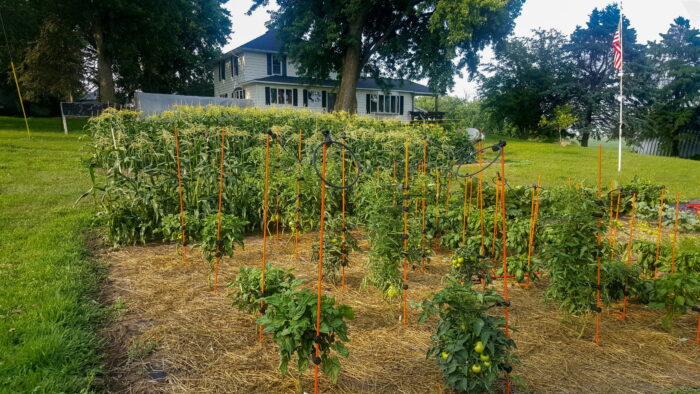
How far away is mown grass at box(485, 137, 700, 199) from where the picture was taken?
9.10m

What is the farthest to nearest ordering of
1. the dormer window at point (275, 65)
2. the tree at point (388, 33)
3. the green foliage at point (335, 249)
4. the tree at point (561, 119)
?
1. the dormer window at point (275, 65)
2. the tree at point (561, 119)
3. the tree at point (388, 33)
4. the green foliage at point (335, 249)

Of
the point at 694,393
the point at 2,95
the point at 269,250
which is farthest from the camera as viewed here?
the point at 2,95

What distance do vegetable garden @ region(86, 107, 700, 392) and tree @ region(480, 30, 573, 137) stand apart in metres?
22.3

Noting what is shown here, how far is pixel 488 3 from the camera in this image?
50.8 feet

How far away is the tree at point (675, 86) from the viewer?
78.8 feet

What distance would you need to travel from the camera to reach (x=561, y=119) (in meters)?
24.9

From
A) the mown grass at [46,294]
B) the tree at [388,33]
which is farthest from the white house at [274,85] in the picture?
the mown grass at [46,294]

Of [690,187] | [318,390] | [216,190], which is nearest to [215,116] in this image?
[216,190]

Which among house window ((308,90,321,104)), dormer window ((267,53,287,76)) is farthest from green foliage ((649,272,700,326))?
dormer window ((267,53,287,76))

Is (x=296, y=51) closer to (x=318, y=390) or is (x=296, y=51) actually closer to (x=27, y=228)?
(x=27, y=228)

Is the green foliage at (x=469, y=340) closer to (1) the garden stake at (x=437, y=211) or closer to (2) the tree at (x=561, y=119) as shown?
Answer: (1) the garden stake at (x=437, y=211)

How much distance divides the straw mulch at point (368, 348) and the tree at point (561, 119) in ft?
79.9

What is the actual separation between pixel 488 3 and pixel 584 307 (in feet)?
49.9

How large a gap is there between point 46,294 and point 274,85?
22.3m
